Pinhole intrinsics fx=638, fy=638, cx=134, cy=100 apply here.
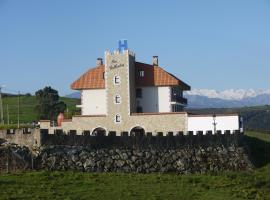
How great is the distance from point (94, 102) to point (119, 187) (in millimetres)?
45764

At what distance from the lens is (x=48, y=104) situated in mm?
124938

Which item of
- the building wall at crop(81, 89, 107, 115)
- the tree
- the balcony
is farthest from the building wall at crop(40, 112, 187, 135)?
the tree

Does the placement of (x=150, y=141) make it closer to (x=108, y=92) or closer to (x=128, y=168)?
(x=128, y=168)

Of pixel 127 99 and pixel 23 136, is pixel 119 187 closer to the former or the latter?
pixel 23 136

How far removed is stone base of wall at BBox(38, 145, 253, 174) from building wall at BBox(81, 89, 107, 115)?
23.4 metres

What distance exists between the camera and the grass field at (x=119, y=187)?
31.6 m

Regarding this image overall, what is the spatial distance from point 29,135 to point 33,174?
36.6ft

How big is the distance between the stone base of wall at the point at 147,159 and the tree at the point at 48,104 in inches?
2527

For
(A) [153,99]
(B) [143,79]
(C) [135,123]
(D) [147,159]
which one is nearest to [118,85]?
(B) [143,79]

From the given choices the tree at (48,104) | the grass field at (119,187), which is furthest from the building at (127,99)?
the tree at (48,104)

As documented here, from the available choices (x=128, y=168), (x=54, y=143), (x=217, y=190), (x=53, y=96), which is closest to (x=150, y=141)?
(x=128, y=168)

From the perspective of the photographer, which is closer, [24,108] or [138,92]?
[138,92]

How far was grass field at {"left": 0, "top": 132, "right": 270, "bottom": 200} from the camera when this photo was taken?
31.6 meters

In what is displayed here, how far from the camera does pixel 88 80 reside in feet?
268
